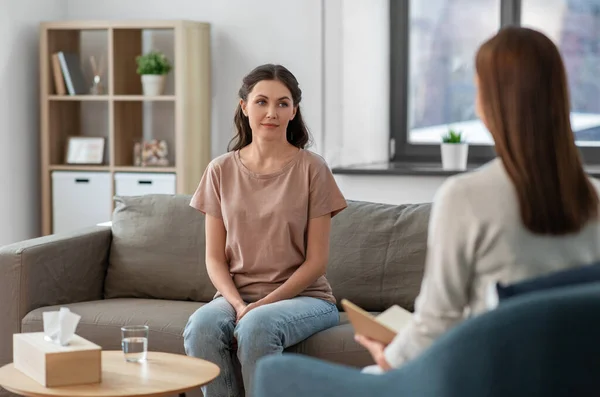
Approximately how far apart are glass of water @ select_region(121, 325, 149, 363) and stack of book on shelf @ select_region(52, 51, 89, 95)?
289cm

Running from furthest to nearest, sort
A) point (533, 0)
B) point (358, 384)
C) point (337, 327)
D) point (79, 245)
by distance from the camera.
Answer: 1. point (533, 0)
2. point (79, 245)
3. point (337, 327)
4. point (358, 384)

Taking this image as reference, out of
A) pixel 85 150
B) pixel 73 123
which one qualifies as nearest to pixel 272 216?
pixel 85 150

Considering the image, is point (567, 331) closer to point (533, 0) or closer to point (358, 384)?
point (358, 384)

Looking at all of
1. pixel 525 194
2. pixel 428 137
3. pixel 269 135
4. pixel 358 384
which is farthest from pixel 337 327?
pixel 428 137

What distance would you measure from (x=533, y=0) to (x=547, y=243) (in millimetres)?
3580

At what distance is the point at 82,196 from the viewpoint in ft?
17.1

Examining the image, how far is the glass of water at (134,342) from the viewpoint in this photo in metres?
2.55

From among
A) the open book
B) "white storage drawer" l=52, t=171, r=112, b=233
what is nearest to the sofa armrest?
"white storage drawer" l=52, t=171, r=112, b=233

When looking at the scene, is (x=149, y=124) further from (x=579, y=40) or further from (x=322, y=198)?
(x=322, y=198)

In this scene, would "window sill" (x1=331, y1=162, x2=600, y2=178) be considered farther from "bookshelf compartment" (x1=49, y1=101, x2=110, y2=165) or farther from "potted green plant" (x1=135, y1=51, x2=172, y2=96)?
"bookshelf compartment" (x1=49, y1=101, x2=110, y2=165)

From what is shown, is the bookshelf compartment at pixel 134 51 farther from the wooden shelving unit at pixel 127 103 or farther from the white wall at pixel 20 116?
the white wall at pixel 20 116

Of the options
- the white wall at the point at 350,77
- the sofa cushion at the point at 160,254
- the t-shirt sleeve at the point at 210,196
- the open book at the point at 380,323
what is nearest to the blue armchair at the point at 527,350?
the open book at the point at 380,323

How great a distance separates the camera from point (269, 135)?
10.3 ft

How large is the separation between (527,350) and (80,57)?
14.1 ft
